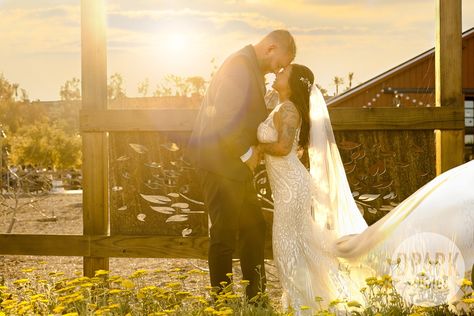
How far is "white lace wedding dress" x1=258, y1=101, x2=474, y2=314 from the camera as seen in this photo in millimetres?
4566

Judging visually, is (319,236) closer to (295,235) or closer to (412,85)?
(295,235)

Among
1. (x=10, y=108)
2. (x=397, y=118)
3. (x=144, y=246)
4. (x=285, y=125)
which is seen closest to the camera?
(x=285, y=125)

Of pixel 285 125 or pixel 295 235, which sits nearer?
pixel 285 125

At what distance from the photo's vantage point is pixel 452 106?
602 cm

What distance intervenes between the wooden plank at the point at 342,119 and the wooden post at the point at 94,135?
0.10 m

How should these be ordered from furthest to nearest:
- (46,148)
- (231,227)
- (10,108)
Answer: (10,108)
(46,148)
(231,227)

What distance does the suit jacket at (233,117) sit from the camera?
5023mm

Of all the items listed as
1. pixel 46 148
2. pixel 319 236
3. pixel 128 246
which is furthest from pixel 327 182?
pixel 46 148

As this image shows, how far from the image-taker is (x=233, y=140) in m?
5.02

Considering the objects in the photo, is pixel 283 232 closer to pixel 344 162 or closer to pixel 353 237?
pixel 353 237

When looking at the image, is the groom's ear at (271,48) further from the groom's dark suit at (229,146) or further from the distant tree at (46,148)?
the distant tree at (46,148)

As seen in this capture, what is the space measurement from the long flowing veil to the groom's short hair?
1.06ft

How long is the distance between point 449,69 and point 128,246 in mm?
3142

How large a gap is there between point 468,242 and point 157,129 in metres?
3.01
